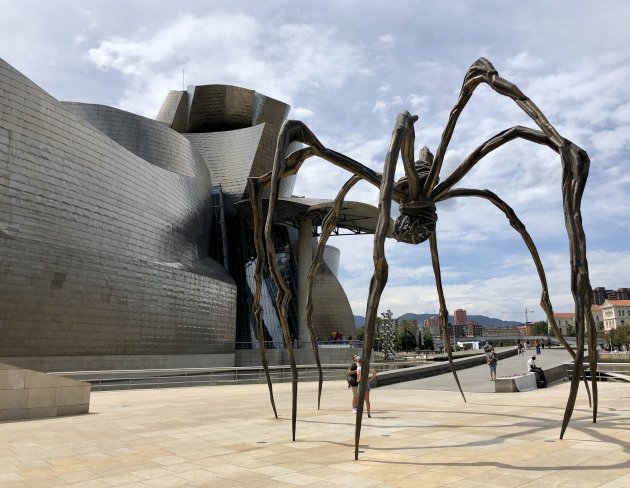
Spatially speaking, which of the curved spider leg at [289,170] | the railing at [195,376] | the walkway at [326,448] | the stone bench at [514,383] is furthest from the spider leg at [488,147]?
the railing at [195,376]

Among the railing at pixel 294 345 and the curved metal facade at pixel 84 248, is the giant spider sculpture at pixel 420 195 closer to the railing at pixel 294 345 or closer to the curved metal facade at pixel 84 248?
the curved metal facade at pixel 84 248

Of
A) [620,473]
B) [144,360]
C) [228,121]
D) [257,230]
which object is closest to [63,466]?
[257,230]

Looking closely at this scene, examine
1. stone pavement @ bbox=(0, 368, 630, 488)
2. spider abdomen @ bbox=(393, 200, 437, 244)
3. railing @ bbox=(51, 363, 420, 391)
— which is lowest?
railing @ bbox=(51, 363, 420, 391)

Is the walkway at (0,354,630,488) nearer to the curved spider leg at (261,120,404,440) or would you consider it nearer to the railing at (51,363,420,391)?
the curved spider leg at (261,120,404,440)

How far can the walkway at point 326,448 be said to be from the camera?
17.3 feet

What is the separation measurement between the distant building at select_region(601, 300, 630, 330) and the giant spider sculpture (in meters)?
142

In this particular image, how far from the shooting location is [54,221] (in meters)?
22.9

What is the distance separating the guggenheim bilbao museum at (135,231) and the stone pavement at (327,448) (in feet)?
44.1

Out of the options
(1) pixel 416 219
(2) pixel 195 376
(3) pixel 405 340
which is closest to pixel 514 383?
(1) pixel 416 219

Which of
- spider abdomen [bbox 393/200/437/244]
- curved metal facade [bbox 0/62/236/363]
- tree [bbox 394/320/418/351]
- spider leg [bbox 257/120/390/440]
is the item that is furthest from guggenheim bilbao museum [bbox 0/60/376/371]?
tree [bbox 394/320/418/351]

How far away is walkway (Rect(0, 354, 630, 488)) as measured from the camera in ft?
17.3

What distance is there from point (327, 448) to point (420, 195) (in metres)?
4.26

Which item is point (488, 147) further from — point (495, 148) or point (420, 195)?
point (420, 195)

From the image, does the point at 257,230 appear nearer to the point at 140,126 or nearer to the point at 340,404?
the point at 340,404
